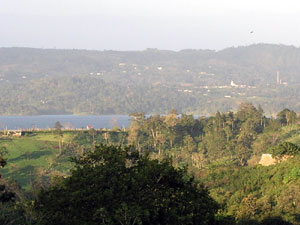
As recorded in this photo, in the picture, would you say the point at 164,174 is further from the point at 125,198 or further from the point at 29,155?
the point at 29,155

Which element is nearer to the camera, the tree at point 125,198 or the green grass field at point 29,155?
the tree at point 125,198

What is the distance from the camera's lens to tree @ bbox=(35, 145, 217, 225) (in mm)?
32281

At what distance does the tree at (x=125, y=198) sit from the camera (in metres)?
32.3

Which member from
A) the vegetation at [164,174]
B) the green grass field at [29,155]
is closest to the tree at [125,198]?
the vegetation at [164,174]

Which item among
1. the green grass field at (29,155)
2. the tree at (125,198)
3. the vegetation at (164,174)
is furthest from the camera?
the green grass field at (29,155)

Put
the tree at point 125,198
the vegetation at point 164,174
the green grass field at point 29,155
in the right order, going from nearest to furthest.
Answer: the tree at point 125,198 < the vegetation at point 164,174 < the green grass field at point 29,155

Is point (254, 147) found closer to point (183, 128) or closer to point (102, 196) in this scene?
point (183, 128)

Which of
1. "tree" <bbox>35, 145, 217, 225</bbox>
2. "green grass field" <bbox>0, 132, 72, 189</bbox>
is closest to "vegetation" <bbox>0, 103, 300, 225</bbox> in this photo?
"tree" <bbox>35, 145, 217, 225</bbox>

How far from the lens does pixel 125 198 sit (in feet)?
108

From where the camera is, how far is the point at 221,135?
418ft

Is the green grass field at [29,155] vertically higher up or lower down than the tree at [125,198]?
lower down

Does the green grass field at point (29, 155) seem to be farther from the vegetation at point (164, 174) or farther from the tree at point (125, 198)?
the tree at point (125, 198)

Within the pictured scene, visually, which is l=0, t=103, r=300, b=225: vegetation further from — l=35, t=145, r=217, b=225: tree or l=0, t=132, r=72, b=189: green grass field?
l=0, t=132, r=72, b=189: green grass field

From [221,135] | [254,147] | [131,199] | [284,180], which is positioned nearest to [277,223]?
[284,180]
